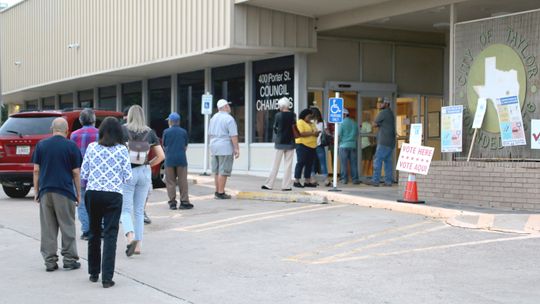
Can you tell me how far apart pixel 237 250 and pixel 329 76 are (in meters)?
10.0

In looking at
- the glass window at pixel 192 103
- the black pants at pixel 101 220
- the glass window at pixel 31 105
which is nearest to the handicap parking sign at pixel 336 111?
the black pants at pixel 101 220

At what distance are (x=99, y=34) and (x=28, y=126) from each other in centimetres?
1013

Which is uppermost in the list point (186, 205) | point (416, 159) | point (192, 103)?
point (192, 103)

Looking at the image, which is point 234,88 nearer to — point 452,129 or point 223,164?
point 223,164

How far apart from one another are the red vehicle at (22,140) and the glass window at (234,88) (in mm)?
6234

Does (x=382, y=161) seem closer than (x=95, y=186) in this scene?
No

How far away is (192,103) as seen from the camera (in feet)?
77.3

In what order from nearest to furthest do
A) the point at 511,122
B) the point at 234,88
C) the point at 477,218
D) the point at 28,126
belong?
the point at 477,218
the point at 511,122
the point at 28,126
the point at 234,88

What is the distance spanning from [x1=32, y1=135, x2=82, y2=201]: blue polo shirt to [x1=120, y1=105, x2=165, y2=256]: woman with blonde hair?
74 cm

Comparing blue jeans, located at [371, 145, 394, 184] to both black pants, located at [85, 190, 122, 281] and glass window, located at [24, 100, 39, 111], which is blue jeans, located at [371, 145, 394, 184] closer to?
black pants, located at [85, 190, 122, 281]

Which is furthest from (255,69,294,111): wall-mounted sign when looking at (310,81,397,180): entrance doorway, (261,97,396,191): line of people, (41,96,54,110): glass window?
(41,96,54,110): glass window

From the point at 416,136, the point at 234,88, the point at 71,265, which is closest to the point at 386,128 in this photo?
the point at 416,136

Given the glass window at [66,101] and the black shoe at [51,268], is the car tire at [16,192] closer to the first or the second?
the black shoe at [51,268]

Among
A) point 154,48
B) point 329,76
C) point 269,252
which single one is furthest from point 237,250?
point 154,48
